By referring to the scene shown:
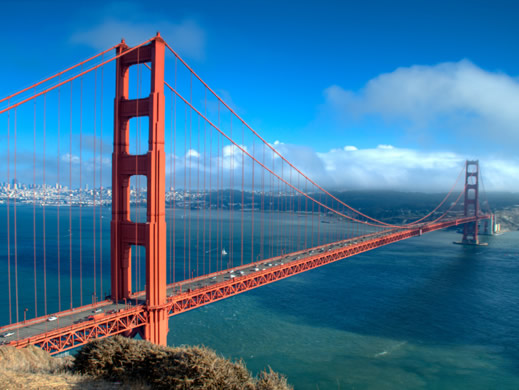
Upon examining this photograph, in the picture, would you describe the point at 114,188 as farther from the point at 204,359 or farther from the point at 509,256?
the point at 509,256

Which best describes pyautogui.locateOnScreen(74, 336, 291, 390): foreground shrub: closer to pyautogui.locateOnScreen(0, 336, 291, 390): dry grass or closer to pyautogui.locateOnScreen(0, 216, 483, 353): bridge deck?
pyautogui.locateOnScreen(0, 336, 291, 390): dry grass

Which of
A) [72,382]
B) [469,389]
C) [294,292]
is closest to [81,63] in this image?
[72,382]

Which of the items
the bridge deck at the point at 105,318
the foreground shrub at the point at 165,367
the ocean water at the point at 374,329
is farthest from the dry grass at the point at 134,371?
the ocean water at the point at 374,329

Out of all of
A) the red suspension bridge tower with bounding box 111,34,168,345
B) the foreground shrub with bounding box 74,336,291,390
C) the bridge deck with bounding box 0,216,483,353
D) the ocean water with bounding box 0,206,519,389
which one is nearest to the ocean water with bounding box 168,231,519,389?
the ocean water with bounding box 0,206,519,389

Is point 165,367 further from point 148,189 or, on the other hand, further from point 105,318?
point 148,189

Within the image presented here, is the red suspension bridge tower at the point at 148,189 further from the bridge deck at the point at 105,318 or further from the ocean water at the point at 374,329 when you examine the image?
the ocean water at the point at 374,329

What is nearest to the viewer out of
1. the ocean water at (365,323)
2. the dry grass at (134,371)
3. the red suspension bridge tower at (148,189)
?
the dry grass at (134,371)
